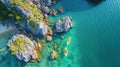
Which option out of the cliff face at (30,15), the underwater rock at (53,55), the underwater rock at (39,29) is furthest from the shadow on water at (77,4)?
the underwater rock at (53,55)

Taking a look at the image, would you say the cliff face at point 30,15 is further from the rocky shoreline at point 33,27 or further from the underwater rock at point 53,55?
the underwater rock at point 53,55

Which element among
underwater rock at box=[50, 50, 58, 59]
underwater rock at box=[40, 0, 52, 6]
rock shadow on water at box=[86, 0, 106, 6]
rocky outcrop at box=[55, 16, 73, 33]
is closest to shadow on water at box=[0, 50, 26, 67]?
underwater rock at box=[50, 50, 58, 59]

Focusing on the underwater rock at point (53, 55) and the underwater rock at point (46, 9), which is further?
the underwater rock at point (46, 9)

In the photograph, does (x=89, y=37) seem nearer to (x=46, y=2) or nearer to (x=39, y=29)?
(x=39, y=29)

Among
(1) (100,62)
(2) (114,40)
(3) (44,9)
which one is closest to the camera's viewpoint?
(1) (100,62)

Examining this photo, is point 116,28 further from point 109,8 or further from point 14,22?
point 14,22

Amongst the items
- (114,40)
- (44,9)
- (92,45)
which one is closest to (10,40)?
(44,9)

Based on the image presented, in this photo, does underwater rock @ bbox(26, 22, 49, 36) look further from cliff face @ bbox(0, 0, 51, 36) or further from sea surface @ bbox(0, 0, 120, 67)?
sea surface @ bbox(0, 0, 120, 67)
